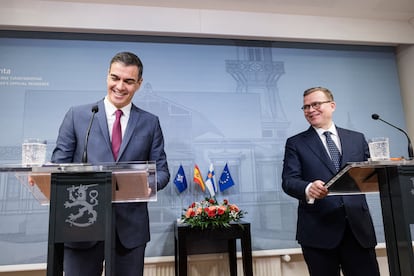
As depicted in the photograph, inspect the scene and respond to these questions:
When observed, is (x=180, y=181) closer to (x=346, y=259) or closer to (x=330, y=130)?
(x=330, y=130)

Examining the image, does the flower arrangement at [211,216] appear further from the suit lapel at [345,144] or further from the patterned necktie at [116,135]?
the patterned necktie at [116,135]

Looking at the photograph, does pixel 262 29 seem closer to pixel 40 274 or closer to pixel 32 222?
pixel 32 222

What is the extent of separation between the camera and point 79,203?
118 centimetres

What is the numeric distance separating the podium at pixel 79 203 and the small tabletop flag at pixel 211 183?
1763 millimetres

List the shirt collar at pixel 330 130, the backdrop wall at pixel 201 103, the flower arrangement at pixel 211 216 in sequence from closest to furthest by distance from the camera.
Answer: the shirt collar at pixel 330 130, the flower arrangement at pixel 211 216, the backdrop wall at pixel 201 103

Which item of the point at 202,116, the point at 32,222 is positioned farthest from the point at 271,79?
the point at 32,222

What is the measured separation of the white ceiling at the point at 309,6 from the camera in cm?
317

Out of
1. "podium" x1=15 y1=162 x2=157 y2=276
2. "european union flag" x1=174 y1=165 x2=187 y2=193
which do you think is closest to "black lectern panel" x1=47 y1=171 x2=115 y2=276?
"podium" x1=15 y1=162 x2=157 y2=276

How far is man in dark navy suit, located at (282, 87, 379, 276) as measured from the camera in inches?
72.4

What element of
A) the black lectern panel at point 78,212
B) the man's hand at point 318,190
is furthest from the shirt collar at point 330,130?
Result: the black lectern panel at point 78,212

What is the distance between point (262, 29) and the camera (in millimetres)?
3324

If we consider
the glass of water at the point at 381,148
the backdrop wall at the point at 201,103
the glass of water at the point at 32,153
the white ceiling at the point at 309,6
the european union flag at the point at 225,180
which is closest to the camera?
the glass of water at the point at 32,153

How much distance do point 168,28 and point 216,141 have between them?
3.68 ft

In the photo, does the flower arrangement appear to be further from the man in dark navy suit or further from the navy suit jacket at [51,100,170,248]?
the navy suit jacket at [51,100,170,248]
